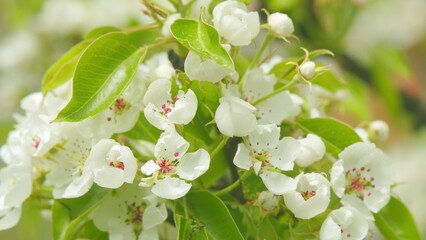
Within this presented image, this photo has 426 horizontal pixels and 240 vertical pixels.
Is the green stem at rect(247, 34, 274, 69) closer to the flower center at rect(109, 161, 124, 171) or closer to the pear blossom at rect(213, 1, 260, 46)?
the pear blossom at rect(213, 1, 260, 46)

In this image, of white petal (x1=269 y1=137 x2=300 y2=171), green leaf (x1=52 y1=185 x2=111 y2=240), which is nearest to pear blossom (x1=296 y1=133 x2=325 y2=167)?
white petal (x1=269 y1=137 x2=300 y2=171)

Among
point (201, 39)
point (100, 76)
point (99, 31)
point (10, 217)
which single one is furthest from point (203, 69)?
point (10, 217)

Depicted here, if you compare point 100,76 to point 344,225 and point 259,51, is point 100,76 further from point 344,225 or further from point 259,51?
point 344,225

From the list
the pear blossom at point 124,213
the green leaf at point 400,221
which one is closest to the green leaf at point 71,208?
the pear blossom at point 124,213

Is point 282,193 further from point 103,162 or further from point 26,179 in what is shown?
point 26,179

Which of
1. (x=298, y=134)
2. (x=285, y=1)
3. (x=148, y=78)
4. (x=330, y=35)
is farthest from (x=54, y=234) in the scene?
(x=330, y=35)
